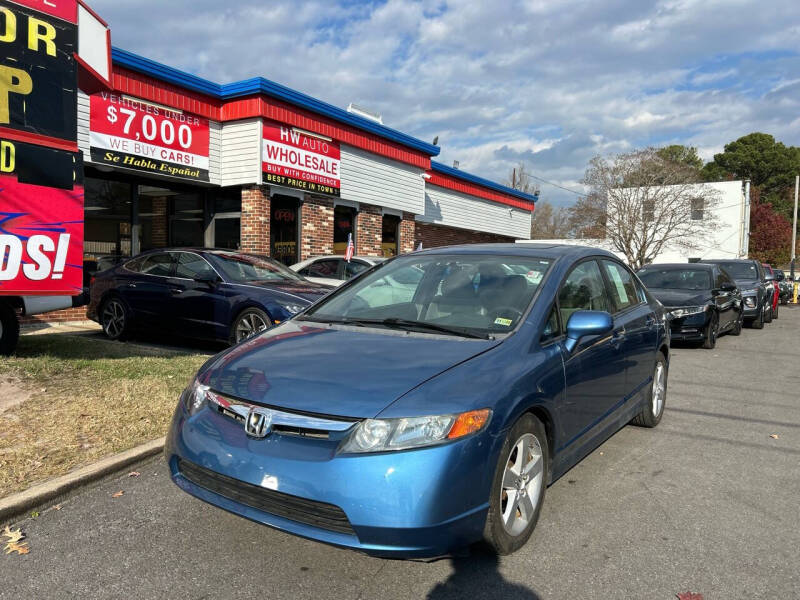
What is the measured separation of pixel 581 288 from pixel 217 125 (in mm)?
11115

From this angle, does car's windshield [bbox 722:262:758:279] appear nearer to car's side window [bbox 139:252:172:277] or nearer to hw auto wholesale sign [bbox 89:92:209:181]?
hw auto wholesale sign [bbox 89:92:209:181]

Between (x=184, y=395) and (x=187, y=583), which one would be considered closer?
(x=187, y=583)

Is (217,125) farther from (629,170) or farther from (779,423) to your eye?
(629,170)

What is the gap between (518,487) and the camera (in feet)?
9.62

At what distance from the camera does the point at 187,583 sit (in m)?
2.68

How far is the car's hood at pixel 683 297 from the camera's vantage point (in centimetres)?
1009

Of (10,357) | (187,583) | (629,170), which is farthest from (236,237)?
(629,170)

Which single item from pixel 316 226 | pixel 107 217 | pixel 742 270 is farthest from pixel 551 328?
pixel 742 270

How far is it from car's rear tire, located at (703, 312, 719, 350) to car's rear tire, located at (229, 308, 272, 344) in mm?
7344

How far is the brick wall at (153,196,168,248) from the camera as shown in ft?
42.4

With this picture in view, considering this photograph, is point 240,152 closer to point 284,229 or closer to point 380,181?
point 284,229

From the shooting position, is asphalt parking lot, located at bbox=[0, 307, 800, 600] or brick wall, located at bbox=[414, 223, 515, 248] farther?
brick wall, located at bbox=[414, 223, 515, 248]

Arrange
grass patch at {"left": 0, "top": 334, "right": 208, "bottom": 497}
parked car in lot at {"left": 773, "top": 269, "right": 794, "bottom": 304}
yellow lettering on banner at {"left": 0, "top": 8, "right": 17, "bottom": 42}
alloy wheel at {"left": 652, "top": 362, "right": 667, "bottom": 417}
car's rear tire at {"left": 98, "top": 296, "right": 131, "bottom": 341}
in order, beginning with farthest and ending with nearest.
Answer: parked car in lot at {"left": 773, "top": 269, "right": 794, "bottom": 304} → car's rear tire at {"left": 98, "top": 296, "right": 131, "bottom": 341} → yellow lettering on banner at {"left": 0, "top": 8, "right": 17, "bottom": 42} → alloy wheel at {"left": 652, "top": 362, "right": 667, "bottom": 417} → grass patch at {"left": 0, "top": 334, "right": 208, "bottom": 497}

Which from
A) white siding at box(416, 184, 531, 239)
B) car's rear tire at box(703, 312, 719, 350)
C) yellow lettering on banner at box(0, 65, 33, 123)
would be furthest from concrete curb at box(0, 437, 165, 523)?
white siding at box(416, 184, 531, 239)
